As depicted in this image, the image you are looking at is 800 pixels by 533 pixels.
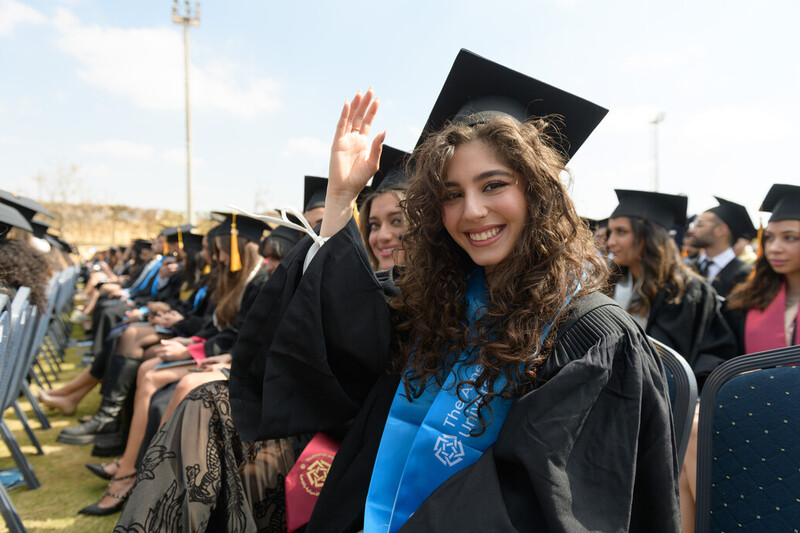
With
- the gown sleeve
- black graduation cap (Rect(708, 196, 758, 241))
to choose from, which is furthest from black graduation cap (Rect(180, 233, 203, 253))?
black graduation cap (Rect(708, 196, 758, 241))

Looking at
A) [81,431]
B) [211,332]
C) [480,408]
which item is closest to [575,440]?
[480,408]

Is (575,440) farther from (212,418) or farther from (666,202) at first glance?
(666,202)

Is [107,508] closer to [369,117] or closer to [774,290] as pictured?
[369,117]

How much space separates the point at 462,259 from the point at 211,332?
2.97 metres

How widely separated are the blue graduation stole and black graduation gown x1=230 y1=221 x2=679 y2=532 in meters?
0.10

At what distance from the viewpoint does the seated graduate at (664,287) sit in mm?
2975

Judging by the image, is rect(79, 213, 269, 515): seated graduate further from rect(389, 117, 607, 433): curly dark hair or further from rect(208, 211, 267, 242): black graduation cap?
rect(389, 117, 607, 433): curly dark hair

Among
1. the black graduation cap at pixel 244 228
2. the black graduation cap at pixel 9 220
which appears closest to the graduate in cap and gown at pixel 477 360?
the black graduation cap at pixel 9 220

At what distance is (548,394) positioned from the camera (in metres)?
1.12

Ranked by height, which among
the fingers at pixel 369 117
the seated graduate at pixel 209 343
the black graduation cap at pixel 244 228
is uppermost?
the fingers at pixel 369 117

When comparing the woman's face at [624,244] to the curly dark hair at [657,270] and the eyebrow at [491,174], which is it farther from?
the eyebrow at [491,174]

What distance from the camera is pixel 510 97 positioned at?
1694mm

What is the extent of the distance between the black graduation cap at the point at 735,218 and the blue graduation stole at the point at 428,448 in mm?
5120

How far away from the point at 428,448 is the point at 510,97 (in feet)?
3.89
